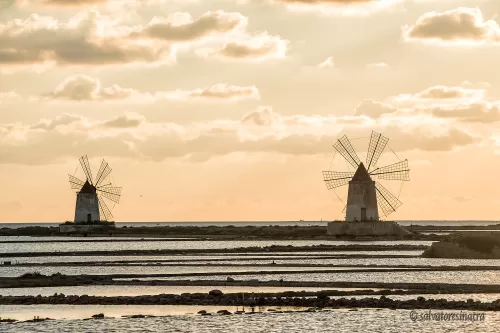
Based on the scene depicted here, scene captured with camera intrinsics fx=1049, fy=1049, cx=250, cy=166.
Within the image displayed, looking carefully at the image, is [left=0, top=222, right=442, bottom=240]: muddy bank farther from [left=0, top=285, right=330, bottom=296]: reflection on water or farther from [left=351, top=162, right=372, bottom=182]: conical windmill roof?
[left=0, top=285, right=330, bottom=296]: reflection on water

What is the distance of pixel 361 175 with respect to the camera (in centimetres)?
11694

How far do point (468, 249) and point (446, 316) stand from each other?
4094 centimetres

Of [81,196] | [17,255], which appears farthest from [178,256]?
[81,196]

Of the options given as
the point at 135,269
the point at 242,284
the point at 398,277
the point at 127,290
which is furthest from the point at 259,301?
the point at 135,269

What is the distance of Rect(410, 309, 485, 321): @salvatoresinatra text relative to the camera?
3694cm

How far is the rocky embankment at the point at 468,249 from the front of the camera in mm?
77250

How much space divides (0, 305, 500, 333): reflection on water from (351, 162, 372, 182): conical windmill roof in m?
76.8

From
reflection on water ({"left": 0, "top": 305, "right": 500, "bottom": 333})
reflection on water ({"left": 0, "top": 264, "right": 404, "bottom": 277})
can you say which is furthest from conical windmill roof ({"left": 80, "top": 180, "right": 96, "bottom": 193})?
reflection on water ({"left": 0, "top": 305, "right": 500, "bottom": 333})

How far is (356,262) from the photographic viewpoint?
238 feet

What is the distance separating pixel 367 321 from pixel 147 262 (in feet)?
139

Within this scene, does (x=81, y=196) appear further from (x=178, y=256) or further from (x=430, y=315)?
(x=430, y=315)

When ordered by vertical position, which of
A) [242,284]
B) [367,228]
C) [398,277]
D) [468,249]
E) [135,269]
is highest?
[367,228]

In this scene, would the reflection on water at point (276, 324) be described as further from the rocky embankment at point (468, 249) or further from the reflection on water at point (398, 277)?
the rocky embankment at point (468, 249)

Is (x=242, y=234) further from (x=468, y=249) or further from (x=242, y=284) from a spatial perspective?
(x=242, y=284)
